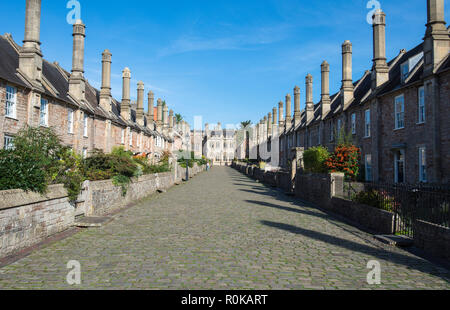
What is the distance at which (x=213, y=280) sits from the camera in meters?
5.45

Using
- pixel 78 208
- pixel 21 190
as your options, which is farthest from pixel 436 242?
pixel 78 208

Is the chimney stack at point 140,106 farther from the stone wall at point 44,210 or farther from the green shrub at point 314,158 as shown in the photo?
the stone wall at point 44,210

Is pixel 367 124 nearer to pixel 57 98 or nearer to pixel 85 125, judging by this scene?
pixel 57 98

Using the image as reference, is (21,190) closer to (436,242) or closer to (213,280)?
(213,280)

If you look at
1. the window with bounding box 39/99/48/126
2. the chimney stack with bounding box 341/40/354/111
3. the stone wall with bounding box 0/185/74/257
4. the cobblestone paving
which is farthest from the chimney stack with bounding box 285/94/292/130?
the stone wall with bounding box 0/185/74/257

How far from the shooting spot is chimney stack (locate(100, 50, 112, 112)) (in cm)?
3528

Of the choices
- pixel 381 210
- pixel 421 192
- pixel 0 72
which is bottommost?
pixel 381 210

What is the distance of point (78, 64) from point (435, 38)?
2687 centimetres

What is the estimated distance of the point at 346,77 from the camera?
102ft

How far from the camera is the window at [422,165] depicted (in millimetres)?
18984

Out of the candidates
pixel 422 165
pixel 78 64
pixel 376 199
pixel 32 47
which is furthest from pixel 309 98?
pixel 376 199

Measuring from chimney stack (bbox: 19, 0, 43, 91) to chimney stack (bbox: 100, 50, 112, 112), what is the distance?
39.6ft

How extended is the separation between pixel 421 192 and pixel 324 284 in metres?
5.25

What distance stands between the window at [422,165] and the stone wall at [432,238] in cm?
1258
